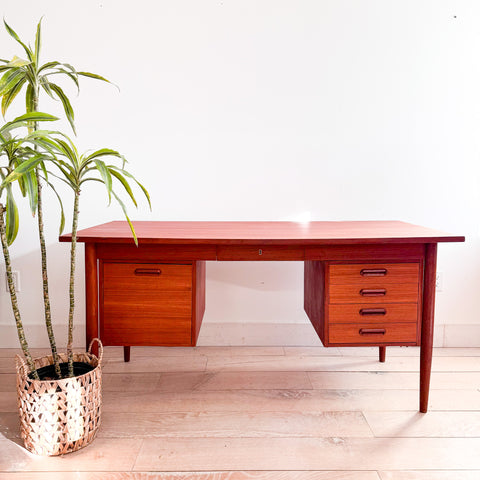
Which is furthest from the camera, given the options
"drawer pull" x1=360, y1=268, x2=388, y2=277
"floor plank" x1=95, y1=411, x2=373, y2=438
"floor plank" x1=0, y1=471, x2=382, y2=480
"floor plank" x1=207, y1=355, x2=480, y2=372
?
"floor plank" x1=207, y1=355, x2=480, y2=372

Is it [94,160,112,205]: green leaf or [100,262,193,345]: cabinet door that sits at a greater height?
[94,160,112,205]: green leaf

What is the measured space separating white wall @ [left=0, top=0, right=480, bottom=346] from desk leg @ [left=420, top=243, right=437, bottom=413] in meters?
0.75

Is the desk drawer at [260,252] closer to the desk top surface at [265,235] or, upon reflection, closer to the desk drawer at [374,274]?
the desk top surface at [265,235]

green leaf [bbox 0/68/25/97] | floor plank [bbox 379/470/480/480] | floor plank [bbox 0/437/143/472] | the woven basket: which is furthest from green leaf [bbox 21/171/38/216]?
floor plank [bbox 379/470/480/480]

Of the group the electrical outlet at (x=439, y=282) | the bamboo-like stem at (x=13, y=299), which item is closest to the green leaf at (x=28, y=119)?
the bamboo-like stem at (x=13, y=299)

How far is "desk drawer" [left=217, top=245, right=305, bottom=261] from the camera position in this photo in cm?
149

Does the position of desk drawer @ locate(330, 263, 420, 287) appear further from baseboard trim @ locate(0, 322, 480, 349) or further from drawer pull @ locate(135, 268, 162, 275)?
baseboard trim @ locate(0, 322, 480, 349)

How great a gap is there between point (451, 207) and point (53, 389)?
2.07 meters

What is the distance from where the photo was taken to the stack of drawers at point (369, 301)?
5.00 ft

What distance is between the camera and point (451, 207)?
222 cm

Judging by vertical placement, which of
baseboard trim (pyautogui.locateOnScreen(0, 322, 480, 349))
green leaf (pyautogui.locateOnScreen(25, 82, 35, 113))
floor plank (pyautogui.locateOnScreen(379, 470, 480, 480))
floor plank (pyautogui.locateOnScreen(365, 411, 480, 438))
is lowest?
floor plank (pyautogui.locateOnScreen(365, 411, 480, 438))

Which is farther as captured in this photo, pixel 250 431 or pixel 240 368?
pixel 240 368

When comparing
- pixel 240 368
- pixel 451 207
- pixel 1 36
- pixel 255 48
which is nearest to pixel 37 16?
pixel 1 36

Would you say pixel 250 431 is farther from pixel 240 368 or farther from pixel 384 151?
pixel 384 151
